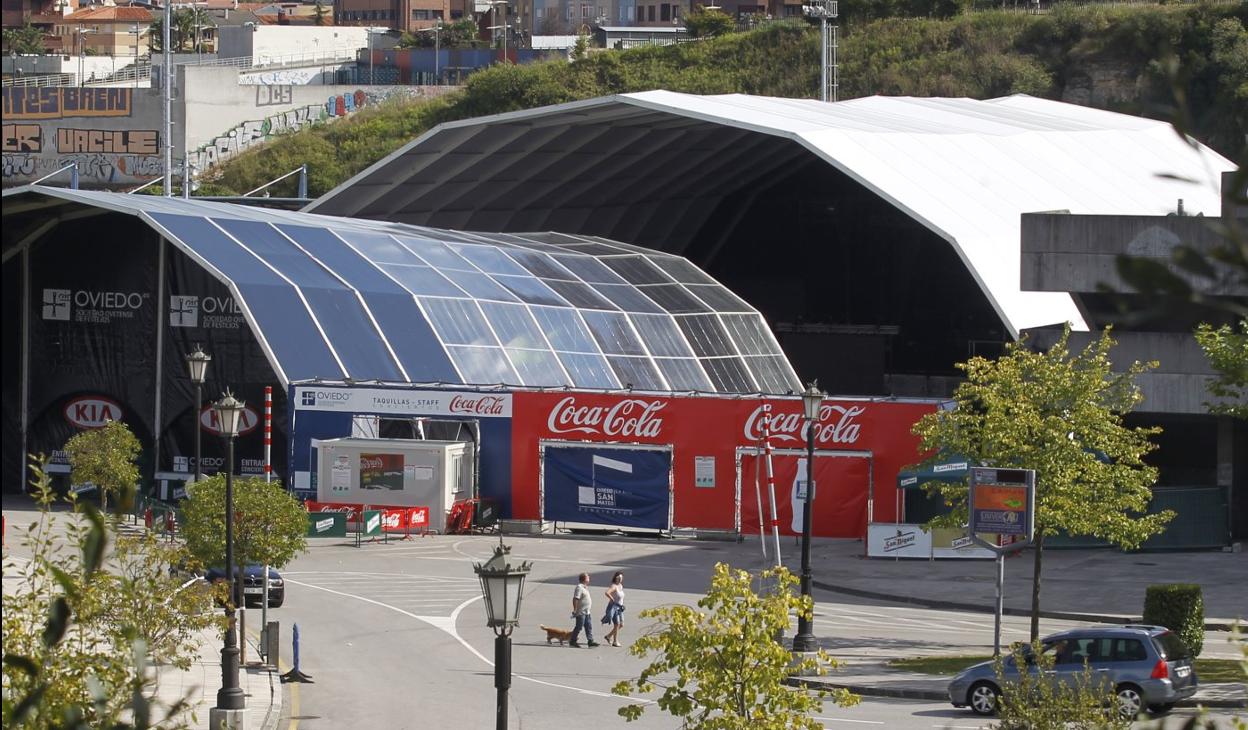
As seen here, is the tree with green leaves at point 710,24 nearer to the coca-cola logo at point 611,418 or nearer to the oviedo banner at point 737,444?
the coca-cola logo at point 611,418

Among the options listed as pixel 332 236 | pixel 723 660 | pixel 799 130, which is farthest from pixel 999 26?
pixel 723 660

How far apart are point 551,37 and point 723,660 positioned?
15996cm

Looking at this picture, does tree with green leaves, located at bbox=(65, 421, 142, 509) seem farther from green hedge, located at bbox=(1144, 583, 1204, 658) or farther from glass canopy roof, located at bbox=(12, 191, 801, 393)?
green hedge, located at bbox=(1144, 583, 1204, 658)

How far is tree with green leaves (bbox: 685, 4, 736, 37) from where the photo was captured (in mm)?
149125

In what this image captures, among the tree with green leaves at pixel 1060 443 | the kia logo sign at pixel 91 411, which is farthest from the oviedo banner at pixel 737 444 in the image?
the tree with green leaves at pixel 1060 443

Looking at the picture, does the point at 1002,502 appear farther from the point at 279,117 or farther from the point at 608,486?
the point at 279,117

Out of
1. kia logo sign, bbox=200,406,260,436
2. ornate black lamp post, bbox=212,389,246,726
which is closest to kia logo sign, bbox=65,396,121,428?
kia logo sign, bbox=200,406,260,436

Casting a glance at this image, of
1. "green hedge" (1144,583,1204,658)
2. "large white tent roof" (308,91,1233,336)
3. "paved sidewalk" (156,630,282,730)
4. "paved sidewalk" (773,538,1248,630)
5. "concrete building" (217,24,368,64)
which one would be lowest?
"paved sidewalk" (156,630,282,730)

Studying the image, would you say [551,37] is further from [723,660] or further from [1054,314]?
[723,660]

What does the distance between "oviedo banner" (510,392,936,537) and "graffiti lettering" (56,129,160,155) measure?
261 ft

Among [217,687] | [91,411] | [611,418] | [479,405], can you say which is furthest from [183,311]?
[217,687]

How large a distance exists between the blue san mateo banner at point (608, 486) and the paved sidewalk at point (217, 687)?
1770cm

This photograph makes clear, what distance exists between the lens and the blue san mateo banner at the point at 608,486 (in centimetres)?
4809

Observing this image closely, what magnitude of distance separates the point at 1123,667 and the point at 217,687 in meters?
13.6
